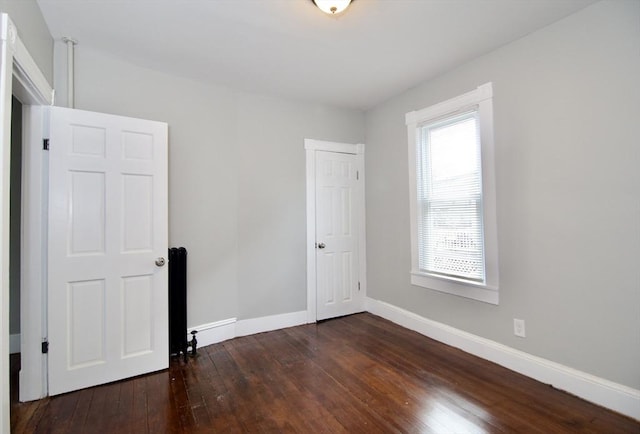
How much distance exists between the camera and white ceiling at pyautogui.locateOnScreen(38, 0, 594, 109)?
2.08 metres

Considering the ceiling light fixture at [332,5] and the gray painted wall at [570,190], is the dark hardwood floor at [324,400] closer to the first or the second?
the gray painted wall at [570,190]

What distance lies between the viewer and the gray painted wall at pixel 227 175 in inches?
109

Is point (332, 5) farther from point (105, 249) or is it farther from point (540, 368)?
point (540, 368)

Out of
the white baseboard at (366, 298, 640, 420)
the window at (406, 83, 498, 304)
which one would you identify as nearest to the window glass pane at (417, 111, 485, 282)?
the window at (406, 83, 498, 304)

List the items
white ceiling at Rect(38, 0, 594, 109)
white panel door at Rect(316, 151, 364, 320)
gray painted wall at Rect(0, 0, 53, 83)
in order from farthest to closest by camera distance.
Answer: white panel door at Rect(316, 151, 364, 320), white ceiling at Rect(38, 0, 594, 109), gray painted wall at Rect(0, 0, 53, 83)

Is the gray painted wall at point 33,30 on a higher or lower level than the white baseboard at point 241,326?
higher

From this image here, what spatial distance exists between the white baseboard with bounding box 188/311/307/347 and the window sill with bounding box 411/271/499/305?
141cm

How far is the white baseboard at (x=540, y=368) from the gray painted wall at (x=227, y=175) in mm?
1498

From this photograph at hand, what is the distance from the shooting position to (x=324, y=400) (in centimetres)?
213

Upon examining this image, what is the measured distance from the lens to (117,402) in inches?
84.7

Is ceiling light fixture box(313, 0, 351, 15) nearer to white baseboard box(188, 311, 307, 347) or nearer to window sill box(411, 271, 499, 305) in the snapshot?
window sill box(411, 271, 499, 305)

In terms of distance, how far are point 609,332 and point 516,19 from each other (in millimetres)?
2241

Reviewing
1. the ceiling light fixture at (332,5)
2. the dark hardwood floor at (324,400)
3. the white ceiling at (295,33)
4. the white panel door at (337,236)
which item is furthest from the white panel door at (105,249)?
the white panel door at (337,236)

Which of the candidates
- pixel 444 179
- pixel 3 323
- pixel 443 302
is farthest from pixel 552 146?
pixel 3 323
